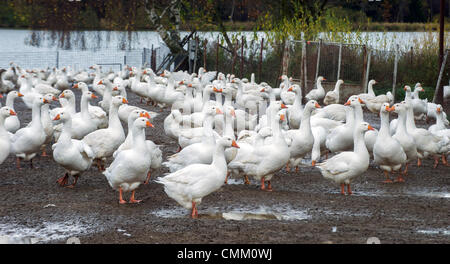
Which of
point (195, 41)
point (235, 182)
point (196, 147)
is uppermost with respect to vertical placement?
point (195, 41)

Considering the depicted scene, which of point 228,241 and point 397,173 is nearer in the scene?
point 228,241

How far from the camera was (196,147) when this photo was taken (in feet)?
28.9

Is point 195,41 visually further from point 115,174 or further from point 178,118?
point 115,174

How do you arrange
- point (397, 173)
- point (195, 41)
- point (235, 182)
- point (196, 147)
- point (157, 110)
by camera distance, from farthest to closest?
point (195, 41) → point (157, 110) → point (397, 173) → point (235, 182) → point (196, 147)

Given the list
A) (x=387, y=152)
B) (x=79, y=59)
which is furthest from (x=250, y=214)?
(x=79, y=59)

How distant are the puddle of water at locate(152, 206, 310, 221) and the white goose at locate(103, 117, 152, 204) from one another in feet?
2.07

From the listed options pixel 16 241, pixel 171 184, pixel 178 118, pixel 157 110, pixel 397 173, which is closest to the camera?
pixel 16 241

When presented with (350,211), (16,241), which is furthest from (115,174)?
(350,211)

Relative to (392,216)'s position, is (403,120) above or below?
above

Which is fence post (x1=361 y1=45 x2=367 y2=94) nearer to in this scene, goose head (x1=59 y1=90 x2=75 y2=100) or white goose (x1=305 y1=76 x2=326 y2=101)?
→ white goose (x1=305 y1=76 x2=326 y2=101)

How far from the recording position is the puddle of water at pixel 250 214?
733 centimetres

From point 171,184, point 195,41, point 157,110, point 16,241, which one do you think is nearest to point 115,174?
point 171,184

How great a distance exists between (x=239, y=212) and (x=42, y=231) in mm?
2472

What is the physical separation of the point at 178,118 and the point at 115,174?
3.54m
